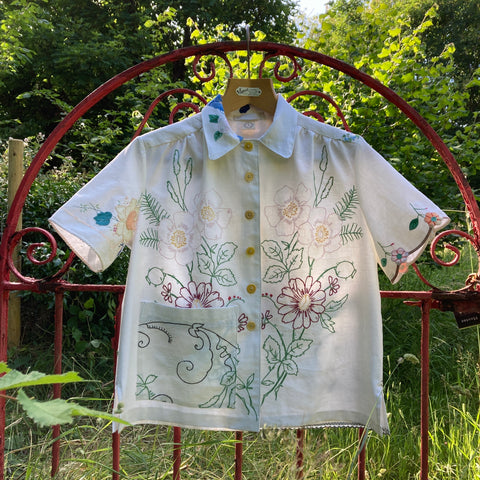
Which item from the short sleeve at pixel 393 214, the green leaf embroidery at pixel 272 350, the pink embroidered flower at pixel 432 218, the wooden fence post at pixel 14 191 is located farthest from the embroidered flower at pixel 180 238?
the wooden fence post at pixel 14 191

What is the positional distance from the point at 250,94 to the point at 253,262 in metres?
0.51

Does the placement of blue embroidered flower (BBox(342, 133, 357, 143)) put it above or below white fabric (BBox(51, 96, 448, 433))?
above

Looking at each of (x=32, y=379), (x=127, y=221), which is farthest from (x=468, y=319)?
(x=32, y=379)

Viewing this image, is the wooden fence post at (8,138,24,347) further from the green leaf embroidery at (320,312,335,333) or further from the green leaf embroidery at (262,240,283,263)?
the green leaf embroidery at (320,312,335,333)

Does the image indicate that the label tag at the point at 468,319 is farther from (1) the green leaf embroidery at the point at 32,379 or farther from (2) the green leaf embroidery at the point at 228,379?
Result: (1) the green leaf embroidery at the point at 32,379

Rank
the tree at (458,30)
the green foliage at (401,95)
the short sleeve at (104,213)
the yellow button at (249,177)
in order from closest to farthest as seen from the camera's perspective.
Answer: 1. the short sleeve at (104,213)
2. the yellow button at (249,177)
3. the green foliage at (401,95)
4. the tree at (458,30)

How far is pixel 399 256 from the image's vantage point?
1.24 metres

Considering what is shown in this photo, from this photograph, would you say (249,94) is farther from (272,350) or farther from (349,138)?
(272,350)

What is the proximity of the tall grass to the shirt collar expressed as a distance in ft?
2.27

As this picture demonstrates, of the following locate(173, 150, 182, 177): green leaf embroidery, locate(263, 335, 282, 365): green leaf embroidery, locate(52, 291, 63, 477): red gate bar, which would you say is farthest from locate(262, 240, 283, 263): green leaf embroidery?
locate(52, 291, 63, 477): red gate bar

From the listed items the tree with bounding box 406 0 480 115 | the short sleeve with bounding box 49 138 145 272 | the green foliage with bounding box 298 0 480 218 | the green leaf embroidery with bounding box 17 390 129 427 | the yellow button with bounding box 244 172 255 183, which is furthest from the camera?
the tree with bounding box 406 0 480 115

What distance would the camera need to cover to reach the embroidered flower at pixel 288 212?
1.32 metres

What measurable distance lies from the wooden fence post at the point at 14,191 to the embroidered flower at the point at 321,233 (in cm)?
179

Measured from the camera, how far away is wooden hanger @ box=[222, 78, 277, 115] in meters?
1.37
